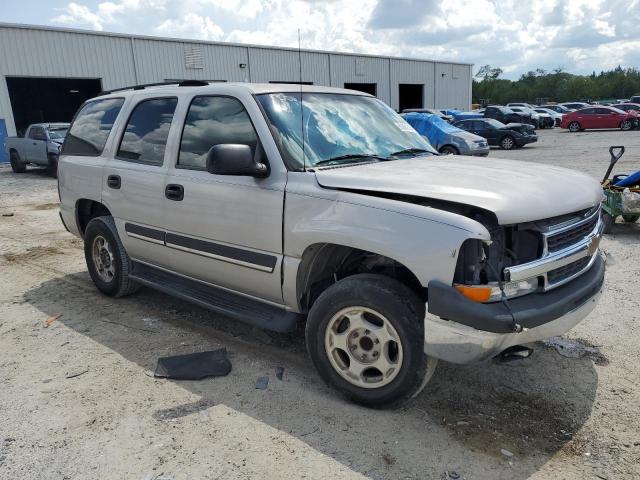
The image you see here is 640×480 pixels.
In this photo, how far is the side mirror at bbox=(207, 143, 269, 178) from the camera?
3.26m

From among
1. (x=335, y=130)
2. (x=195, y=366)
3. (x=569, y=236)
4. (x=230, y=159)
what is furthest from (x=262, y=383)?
(x=569, y=236)

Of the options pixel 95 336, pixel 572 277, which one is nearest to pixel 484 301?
pixel 572 277

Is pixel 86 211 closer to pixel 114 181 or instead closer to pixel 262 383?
pixel 114 181

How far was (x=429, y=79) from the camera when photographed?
136 feet

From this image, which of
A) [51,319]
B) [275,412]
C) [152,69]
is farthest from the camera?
[152,69]

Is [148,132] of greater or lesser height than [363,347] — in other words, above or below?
above

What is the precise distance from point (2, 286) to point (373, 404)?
4.83 meters

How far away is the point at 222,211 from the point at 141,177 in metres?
1.11

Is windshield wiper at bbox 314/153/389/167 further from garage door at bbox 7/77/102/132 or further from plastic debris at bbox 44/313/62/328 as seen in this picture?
garage door at bbox 7/77/102/132

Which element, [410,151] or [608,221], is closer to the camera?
[410,151]

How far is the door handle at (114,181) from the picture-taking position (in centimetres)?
473

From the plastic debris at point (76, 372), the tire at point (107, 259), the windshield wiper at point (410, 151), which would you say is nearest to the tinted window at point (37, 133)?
the tire at point (107, 259)

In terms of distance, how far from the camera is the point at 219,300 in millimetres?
4047

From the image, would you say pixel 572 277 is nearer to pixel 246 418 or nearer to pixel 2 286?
pixel 246 418
